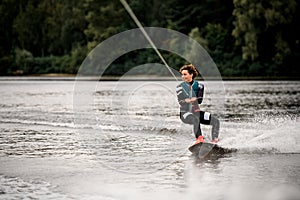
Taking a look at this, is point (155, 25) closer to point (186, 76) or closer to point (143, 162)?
point (186, 76)

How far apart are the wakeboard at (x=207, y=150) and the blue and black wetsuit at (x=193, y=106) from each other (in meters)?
0.19

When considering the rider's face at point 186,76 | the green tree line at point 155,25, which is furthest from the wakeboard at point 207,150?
the green tree line at point 155,25

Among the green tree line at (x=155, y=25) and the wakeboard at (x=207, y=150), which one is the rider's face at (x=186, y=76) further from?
the green tree line at (x=155, y=25)

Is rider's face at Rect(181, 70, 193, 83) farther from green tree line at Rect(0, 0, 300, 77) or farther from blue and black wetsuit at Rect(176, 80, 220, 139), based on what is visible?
green tree line at Rect(0, 0, 300, 77)

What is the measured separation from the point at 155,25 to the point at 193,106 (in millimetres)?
58787

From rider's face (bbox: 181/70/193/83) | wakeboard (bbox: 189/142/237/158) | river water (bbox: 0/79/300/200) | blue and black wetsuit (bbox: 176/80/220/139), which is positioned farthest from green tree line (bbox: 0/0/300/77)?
rider's face (bbox: 181/70/193/83)

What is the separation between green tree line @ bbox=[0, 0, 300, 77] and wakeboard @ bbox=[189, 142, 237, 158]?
141 ft

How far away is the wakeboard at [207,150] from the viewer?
9551mm

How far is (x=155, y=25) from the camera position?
223 feet

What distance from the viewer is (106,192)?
6.66 metres

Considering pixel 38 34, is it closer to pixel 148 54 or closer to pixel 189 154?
pixel 148 54

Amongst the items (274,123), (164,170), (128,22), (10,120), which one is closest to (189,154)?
(164,170)

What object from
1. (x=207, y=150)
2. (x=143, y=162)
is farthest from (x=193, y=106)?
(x=143, y=162)

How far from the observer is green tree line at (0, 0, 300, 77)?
53.4 m
